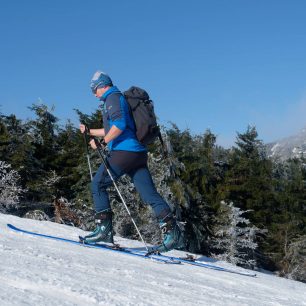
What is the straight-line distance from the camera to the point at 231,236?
3534 cm

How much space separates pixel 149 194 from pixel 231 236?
99.8 ft

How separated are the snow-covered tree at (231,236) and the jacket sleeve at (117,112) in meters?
29.4

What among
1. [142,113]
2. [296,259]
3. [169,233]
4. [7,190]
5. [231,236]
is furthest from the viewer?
[296,259]

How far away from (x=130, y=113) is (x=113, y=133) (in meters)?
0.37

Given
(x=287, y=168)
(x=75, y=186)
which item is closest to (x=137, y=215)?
(x=75, y=186)

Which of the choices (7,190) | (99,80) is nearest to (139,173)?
(99,80)

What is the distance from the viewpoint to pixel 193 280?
4703mm

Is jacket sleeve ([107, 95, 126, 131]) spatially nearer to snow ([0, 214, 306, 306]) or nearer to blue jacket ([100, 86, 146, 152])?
blue jacket ([100, 86, 146, 152])

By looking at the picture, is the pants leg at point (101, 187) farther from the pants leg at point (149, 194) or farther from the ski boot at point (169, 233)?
the ski boot at point (169, 233)

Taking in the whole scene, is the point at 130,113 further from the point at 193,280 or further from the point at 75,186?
the point at 75,186

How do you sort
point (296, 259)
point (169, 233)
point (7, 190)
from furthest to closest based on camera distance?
point (296, 259) → point (7, 190) → point (169, 233)

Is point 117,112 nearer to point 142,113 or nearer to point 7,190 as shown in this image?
point 142,113

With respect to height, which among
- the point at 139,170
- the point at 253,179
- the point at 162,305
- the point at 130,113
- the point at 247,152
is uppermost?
the point at 247,152

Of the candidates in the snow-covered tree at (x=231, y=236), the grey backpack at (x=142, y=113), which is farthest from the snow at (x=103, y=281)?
the snow-covered tree at (x=231, y=236)
